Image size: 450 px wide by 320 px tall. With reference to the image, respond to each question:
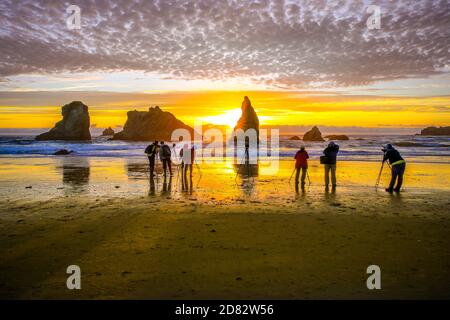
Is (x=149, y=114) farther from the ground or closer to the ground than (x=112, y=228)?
farther from the ground

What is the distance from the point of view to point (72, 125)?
318 feet

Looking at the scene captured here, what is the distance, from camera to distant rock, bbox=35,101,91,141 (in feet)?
315

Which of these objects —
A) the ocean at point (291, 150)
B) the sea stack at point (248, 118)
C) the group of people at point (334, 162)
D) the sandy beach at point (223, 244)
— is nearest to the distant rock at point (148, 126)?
the sea stack at point (248, 118)

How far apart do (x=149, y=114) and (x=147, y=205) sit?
358 feet

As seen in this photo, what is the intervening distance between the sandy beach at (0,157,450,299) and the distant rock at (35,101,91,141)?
88.8 metres

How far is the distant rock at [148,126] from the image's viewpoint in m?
112

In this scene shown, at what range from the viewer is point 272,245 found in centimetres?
792

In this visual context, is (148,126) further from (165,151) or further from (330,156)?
(330,156)

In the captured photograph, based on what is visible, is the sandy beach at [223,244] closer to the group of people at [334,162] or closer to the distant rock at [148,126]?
the group of people at [334,162]

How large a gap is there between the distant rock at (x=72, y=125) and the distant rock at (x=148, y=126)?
1396 centimetres

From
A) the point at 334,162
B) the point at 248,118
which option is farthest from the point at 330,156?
the point at 248,118
